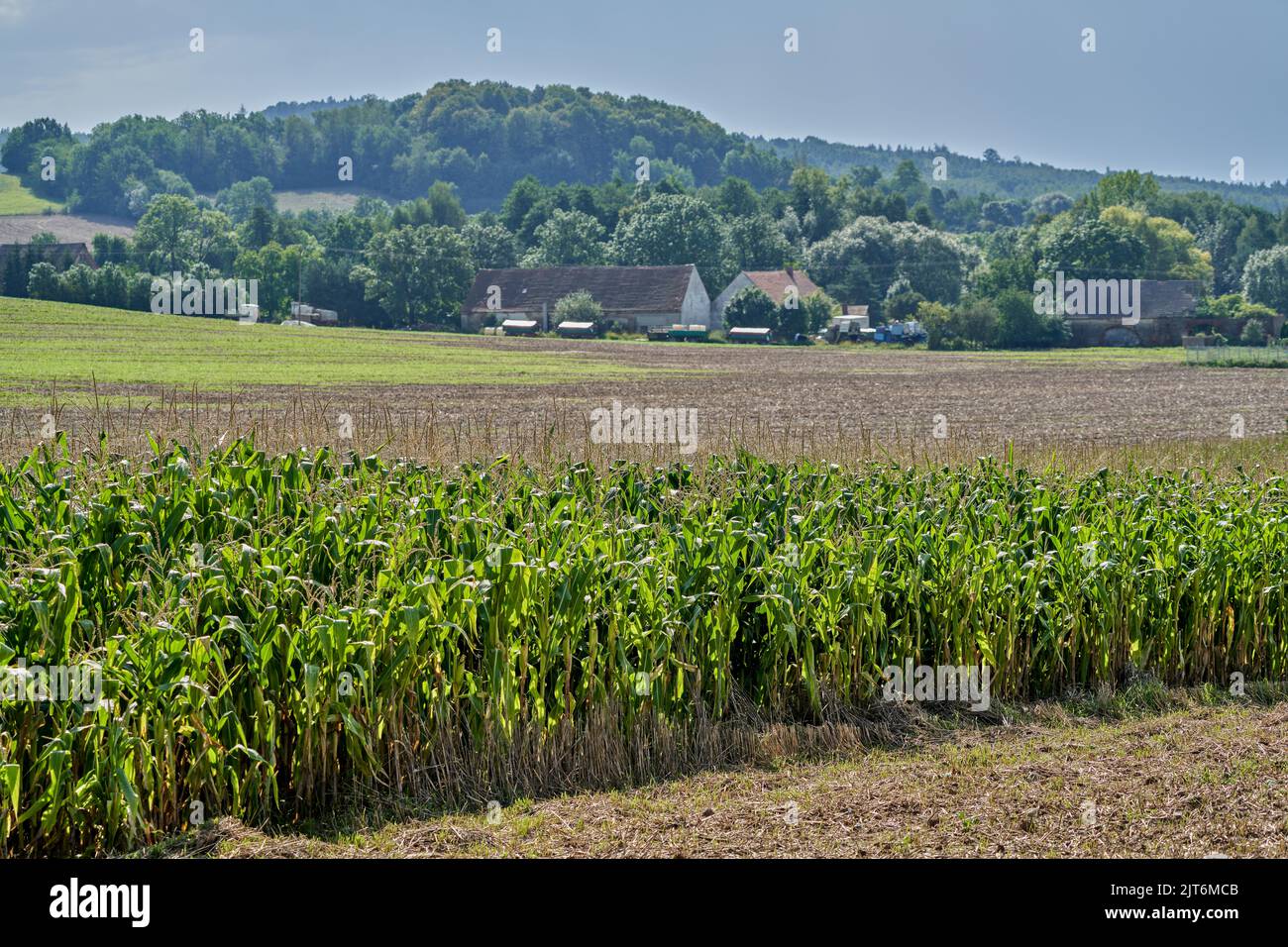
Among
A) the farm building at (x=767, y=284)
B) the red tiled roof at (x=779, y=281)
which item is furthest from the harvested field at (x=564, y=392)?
the red tiled roof at (x=779, y=281)

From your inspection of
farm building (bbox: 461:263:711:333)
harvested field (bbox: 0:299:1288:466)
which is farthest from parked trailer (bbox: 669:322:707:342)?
harvested field (bbox: 0:299:1288:466)

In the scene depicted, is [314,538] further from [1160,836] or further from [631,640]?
[1160,836]

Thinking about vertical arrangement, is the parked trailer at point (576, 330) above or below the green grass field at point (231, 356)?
above

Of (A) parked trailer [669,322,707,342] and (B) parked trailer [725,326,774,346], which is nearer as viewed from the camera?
(A) parked trailer [669,322,707,342]

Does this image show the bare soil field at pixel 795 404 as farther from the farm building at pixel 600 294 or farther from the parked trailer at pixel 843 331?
the farm building at pixel 600 294

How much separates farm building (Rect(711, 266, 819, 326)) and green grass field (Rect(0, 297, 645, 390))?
136ft

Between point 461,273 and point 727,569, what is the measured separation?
4235 inches

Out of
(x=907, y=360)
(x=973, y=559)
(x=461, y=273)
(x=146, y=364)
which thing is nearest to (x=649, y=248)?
(x=461, y=273)

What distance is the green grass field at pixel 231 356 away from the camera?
157 feet

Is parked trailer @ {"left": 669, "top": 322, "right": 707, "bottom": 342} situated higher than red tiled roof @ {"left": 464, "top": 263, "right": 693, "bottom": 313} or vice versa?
red tiled roof @ {"left": 464, "top": 263, "right": 693, "bottom": 313}

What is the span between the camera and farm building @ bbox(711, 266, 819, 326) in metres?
123

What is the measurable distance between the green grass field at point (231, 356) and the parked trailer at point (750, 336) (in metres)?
25.4

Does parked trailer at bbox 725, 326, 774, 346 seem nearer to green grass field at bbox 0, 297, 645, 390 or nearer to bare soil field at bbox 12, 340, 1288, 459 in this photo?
green grass field at bbox 0, 297, 645, 390

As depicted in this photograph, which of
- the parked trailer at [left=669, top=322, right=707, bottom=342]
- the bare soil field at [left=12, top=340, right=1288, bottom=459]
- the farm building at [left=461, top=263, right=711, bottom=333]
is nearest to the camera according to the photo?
the bare soil field at [left=12, top=340, right=1288, bottom=459]
